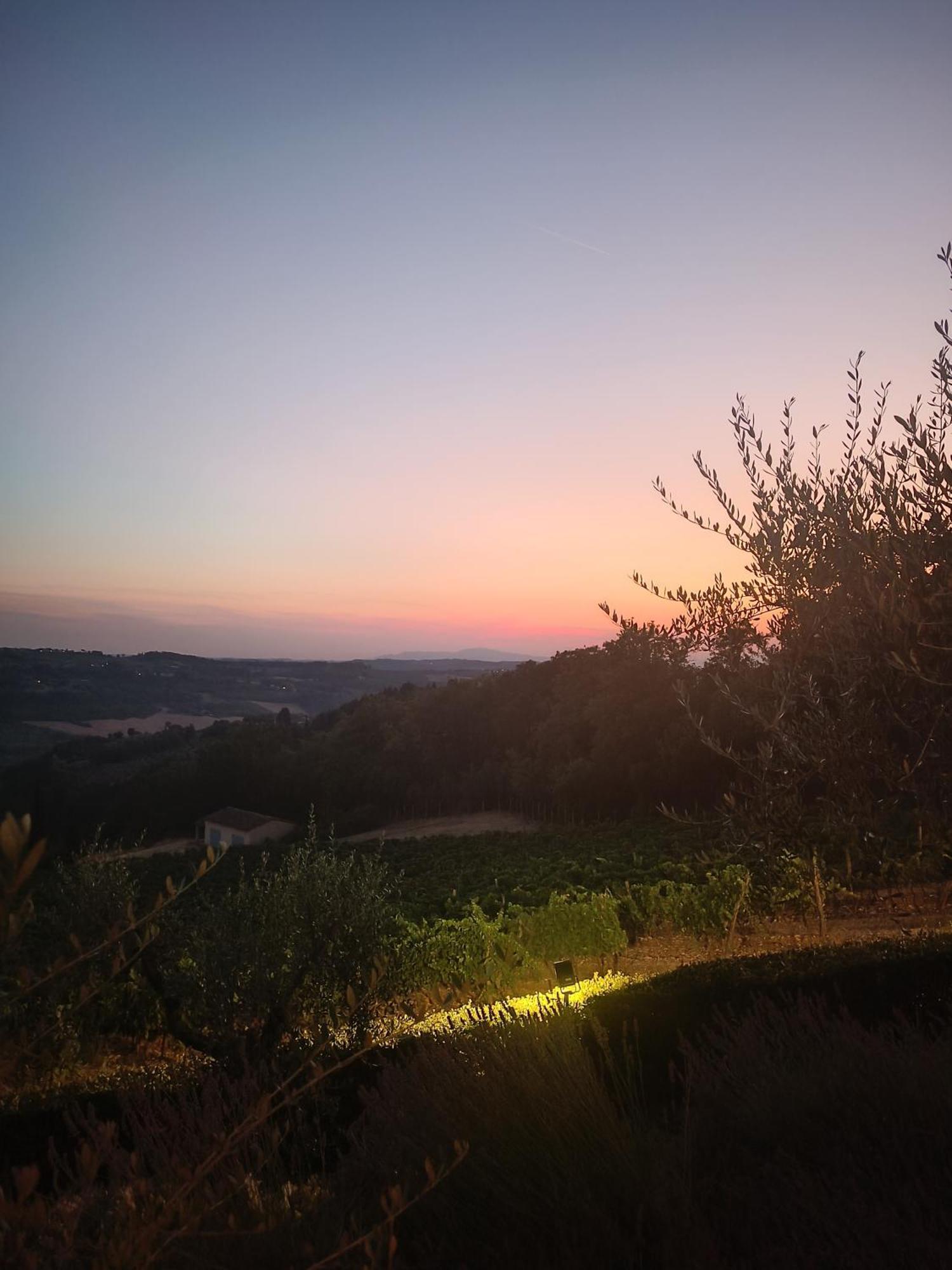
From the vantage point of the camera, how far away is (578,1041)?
17.1 ft

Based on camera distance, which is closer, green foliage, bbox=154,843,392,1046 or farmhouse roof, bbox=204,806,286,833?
green foliage, bbox=154,843,392,1046

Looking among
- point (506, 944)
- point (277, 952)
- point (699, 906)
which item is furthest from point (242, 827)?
point (277, 952)

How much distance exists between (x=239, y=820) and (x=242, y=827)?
109 centimetres

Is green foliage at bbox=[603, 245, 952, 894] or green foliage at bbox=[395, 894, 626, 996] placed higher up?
green foliage at bbox=[603, 245, 952, 894]

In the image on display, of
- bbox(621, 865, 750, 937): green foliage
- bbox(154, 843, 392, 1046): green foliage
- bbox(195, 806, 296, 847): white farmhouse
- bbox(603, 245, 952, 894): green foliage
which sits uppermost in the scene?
bbox(603, 245, 952, 894): green foliage

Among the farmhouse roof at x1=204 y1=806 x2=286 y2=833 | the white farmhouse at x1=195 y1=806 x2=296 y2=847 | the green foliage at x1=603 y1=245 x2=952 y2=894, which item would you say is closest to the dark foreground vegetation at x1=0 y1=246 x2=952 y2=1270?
the green foliage at x1=603 y1=245 x2=952 y2=894

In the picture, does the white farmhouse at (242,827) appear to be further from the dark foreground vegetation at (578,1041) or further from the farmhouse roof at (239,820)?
the dark foreground vegetation at (578,1041)

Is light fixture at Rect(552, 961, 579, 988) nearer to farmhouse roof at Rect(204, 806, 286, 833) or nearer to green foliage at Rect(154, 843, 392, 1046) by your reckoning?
green foliage at Rect(154, 843, 392, 1046)

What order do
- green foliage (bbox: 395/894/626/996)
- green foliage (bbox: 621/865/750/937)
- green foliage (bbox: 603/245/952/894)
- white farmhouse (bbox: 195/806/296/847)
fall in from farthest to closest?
white farmhouse (bbox: 195/806/296/847) < green foliage (bbox: 621/865/750/937) < green foliage (bbox: 395/894/626/996) < green foliage (bbox: 603/245/952/894)

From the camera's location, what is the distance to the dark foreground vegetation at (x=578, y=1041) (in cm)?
344

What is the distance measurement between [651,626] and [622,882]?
15812 millimetres

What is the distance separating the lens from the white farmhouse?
185 feet

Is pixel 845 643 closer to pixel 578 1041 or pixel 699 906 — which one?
pixel 578 1041

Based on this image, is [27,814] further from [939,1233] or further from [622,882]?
[622,882]
